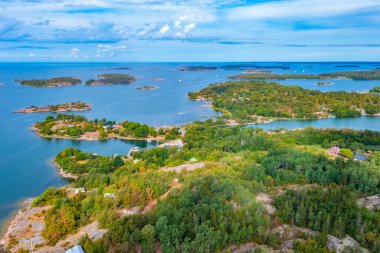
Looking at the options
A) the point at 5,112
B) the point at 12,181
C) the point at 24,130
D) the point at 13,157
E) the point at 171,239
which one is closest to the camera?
the point at 171,239

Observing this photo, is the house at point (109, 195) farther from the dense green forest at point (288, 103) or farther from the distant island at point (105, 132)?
the dense green forest at point (288, 103)

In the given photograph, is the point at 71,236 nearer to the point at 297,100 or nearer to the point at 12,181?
the point at 12,181

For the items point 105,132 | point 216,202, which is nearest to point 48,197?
point 216,202

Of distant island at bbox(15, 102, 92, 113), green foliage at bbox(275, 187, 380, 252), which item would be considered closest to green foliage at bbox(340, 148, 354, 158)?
green foliage at bbox(275, 187, 380, 252)

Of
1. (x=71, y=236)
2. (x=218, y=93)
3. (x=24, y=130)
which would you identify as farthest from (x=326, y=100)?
(x=71, y=236)

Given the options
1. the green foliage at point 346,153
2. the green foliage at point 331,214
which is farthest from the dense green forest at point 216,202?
the green foliage at point 346,153
